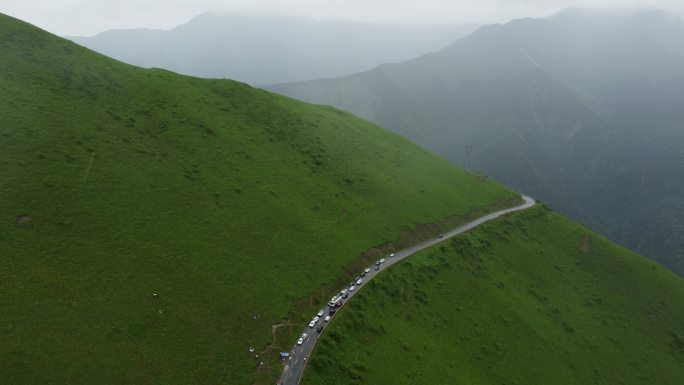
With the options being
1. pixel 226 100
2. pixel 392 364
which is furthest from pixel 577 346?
pixel 226 100

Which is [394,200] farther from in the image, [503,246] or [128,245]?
[128,245]

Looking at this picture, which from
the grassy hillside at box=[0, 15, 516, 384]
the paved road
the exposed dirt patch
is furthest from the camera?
the exposed dirt patch

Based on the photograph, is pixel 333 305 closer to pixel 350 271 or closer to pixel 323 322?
pixel 323 322

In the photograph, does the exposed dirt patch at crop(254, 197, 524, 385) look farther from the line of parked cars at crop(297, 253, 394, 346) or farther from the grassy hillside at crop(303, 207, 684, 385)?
the grassy hillside at crop(303, 207, 684, 385)

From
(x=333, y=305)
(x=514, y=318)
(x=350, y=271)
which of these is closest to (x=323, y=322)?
(x=333, y=305)

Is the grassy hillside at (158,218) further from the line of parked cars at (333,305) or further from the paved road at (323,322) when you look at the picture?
the paved road at (323,322)

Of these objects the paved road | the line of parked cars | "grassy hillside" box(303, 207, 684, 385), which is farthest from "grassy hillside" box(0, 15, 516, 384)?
"grassy hillside" box(303, 207, 684, 385)

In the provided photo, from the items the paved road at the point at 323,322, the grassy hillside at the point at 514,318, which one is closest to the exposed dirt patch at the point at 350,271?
the paved road at the point at 323,322
